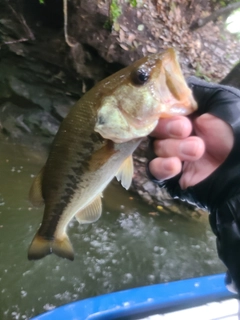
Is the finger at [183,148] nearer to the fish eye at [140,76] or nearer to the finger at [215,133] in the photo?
the finger at [215,133]

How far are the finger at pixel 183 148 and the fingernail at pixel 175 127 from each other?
4cm

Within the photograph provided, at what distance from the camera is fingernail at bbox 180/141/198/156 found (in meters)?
1.14

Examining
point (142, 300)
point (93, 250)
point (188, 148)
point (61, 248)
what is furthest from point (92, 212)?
point (93, 250)

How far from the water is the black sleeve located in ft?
5.36

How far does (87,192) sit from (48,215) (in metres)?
0.20

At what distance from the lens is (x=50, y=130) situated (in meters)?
3.90

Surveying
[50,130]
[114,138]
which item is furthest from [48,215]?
[50,130]

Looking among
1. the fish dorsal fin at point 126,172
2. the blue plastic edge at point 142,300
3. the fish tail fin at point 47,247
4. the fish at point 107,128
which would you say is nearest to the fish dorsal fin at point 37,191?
the fish at point 107,128

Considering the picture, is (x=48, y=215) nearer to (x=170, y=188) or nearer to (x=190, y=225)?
(x=170, y=188)

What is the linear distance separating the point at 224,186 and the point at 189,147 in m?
0.32

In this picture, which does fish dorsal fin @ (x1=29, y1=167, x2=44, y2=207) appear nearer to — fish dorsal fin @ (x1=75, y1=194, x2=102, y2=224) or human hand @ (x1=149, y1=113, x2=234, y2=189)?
fish dorsal fin @ (x1=75, y1=194, x2=102, y2=224)

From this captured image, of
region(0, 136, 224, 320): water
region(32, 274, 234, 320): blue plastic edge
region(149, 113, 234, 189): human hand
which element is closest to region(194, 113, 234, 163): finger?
region(149, 113, 234, 189): human hand

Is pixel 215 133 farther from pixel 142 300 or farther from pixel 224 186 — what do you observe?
pixel 142 300

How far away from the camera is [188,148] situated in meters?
1.15
